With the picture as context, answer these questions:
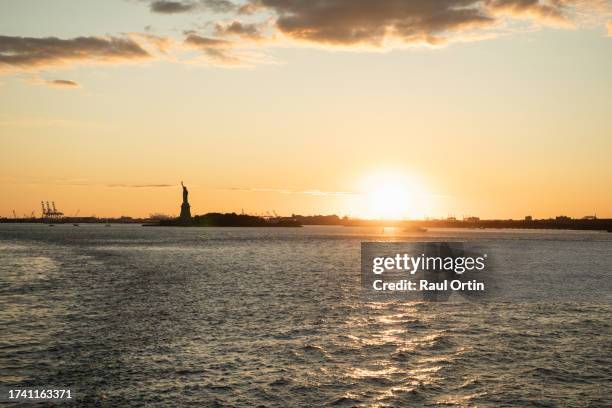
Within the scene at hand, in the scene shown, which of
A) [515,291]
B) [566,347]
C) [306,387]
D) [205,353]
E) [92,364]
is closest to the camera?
[306,387]

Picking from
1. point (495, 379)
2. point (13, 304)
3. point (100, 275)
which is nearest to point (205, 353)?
point (495, 379)

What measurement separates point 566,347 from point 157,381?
1037 inches

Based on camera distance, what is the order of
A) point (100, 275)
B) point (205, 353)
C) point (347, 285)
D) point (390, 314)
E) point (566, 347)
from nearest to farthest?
point (205, 353), point (566, 347), point (390, 314), point (347, 285), point (100, 275)

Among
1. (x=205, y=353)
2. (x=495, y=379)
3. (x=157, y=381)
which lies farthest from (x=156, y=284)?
(x=495, y=379)

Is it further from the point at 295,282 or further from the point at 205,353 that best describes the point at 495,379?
the point at 295,282

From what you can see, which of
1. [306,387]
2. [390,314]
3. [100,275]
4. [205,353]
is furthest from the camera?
[100,275]

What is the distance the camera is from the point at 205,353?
118 ft

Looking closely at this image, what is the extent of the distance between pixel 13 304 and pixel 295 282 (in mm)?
36224

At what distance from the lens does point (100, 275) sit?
88625mm

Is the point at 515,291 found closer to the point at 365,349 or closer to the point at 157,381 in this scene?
the point at 365,349

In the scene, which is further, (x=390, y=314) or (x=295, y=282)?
(x=295, y=282)

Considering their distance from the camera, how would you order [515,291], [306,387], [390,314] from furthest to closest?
[515,291] → [390,314] → [306,387]

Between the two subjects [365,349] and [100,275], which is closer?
[365,349]

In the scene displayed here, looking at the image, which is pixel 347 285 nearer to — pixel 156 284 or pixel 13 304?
pixel 156 284
